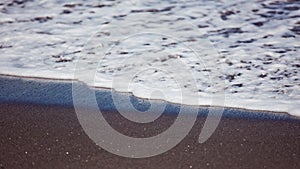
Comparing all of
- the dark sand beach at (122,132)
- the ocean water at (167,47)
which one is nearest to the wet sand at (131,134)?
the dark sand beach at (122,132)

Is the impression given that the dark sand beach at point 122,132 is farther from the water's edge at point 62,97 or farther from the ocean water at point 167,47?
the ocean water at point 167,47

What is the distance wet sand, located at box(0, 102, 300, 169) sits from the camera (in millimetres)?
2352

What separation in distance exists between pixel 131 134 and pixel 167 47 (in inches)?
56.7

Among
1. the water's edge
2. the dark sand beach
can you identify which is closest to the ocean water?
the water's edge

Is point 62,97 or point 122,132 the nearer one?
point 122,132

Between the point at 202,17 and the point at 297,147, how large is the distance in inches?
90.3

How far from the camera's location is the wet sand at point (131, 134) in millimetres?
2352

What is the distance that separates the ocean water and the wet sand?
35cm

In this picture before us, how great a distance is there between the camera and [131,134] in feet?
8.70

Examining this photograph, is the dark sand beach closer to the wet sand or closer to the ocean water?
the wet sand

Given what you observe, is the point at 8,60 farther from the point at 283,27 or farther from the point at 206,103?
the point at 283,27

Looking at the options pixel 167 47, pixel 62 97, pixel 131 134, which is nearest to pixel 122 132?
pixel 131 134

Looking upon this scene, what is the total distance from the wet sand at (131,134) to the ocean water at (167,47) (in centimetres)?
35

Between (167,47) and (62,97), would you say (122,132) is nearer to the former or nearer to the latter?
(62,97)
